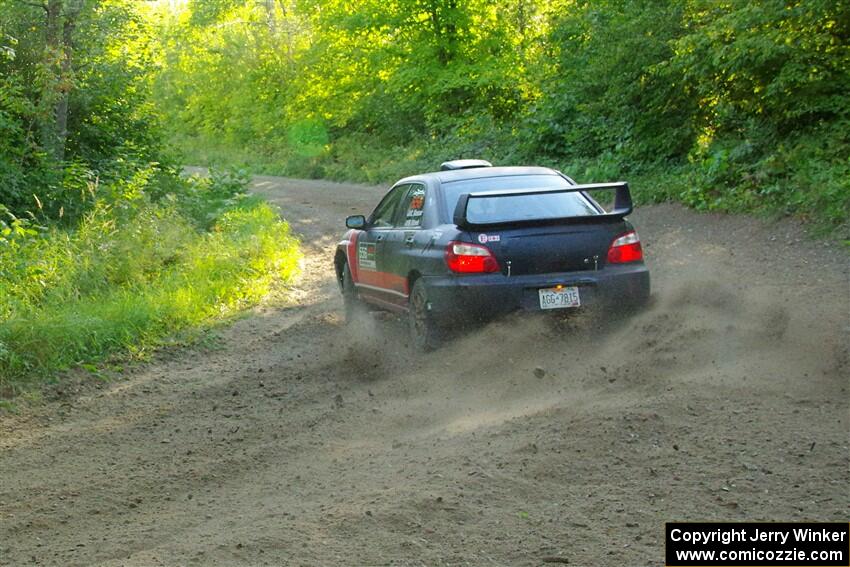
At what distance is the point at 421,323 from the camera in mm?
9172

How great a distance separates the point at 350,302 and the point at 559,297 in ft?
11.9

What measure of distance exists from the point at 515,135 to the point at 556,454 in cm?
2245

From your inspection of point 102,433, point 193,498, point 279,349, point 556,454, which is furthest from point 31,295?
point 556,454

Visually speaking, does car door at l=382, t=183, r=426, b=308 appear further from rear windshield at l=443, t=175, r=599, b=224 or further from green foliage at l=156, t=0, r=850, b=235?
green foliage at l=156, t=0, r=850, b=235

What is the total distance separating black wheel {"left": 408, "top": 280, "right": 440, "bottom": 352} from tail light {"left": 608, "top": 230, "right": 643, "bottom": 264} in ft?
5.20

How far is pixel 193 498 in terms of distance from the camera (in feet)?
19.5

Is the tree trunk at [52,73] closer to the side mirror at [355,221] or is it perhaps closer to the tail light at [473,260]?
the side mirror at [355,221]

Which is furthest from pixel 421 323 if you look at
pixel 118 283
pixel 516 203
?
pixel 118 283

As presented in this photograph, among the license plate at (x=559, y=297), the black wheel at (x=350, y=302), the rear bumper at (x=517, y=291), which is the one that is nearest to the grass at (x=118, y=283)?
the black wheel at (x=350, y=302)

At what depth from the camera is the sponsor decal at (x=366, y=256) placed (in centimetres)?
1089

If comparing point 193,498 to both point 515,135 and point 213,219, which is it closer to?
point 213,219

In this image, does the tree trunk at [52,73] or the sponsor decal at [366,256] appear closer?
the sponsor decal at [366,256]

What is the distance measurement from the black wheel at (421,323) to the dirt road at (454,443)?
149 mm

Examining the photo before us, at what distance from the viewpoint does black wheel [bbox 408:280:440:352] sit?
29.4 ft
